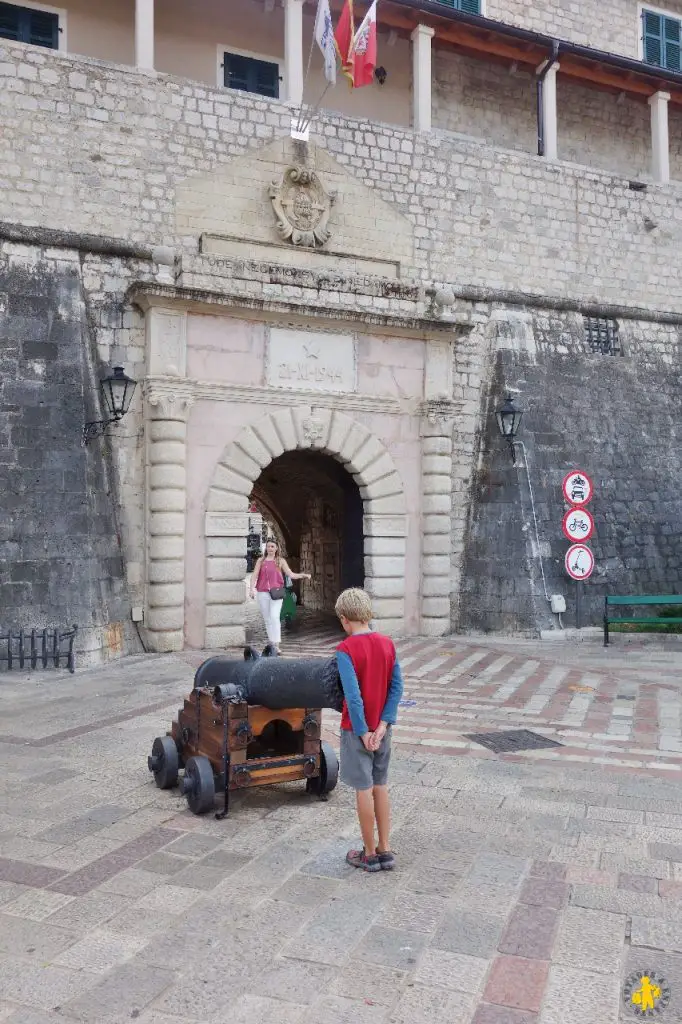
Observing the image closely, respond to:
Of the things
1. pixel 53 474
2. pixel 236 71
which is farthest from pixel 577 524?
pixel 236 71

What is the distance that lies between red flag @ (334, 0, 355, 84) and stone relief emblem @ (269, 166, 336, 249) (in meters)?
1.51

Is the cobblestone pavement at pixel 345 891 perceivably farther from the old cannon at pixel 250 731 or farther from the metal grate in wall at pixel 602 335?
the metal grate in wall at pixel 602 335

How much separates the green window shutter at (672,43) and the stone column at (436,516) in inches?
423

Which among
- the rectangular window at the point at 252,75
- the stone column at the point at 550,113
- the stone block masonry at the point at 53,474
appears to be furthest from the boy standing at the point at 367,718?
the stone column at the point at 550,113

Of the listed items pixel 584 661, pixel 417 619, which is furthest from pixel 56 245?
pixel 584 661

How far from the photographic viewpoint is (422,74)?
43.7ft

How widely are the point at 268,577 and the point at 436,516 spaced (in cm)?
330

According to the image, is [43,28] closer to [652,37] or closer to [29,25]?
[29,25]

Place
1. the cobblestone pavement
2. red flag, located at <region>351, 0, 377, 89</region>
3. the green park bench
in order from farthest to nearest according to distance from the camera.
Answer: the green park bench
red flag, located at <region>351, 0, 377, 89</region>
the cobblestone pavement

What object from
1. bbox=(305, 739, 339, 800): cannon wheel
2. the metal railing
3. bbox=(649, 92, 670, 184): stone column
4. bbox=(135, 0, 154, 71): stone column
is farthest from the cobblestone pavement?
bbox=(649, 92, 670, 184): stone column

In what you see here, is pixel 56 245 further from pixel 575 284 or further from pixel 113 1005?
pixel 113 1005

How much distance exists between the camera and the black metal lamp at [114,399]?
9.73 meters

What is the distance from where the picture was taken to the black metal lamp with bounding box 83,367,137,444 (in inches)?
383

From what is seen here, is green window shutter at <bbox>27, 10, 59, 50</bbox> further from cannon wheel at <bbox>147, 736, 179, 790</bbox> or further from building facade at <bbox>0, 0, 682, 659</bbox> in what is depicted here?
cannon wheel at <bbox>147, 736, 179, 790</bbox>
